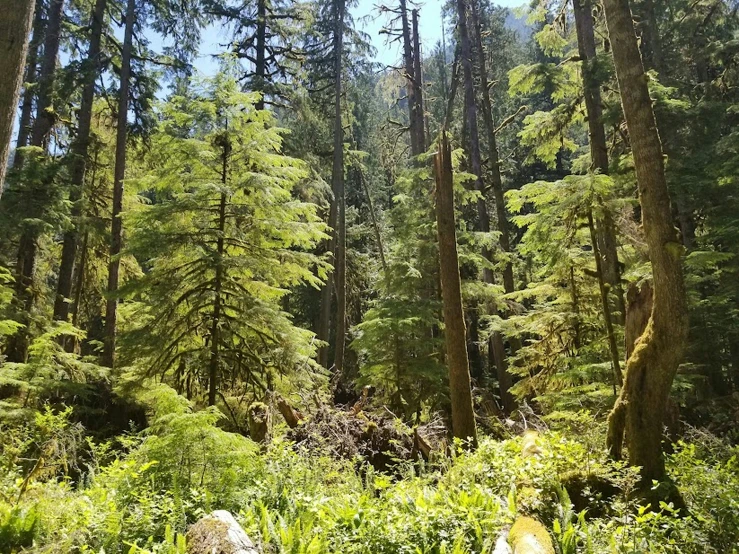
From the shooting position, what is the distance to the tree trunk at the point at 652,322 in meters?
5.99

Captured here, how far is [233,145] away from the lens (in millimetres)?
9953

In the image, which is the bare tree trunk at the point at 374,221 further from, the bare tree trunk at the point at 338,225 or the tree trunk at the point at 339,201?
the tree trunk at the point at 339,201

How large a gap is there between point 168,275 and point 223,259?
1.27 meters

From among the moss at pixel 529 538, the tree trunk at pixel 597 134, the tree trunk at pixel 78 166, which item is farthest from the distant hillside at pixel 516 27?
the moss at pixel 529 538

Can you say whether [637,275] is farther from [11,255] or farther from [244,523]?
[11,255]

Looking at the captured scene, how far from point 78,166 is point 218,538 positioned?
1254 cm

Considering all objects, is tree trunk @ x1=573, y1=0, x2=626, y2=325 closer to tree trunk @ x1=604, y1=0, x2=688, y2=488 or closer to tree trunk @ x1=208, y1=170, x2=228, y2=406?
tree trunk @ x1=604, y1=0, x2=688, y2=488

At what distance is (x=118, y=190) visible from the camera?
12.7m

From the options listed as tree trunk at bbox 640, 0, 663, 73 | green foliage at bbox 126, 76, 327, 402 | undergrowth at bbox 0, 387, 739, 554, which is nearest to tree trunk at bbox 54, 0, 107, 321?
green foliage at bbox 126, 76, 327, 402

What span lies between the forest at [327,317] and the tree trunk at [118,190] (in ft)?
0.25

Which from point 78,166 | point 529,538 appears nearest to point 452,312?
point 529,538

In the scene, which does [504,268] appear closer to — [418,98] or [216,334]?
[418,98]

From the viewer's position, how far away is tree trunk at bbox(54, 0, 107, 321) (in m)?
12.2

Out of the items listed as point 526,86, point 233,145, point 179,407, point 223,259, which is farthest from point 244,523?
point 526,86
